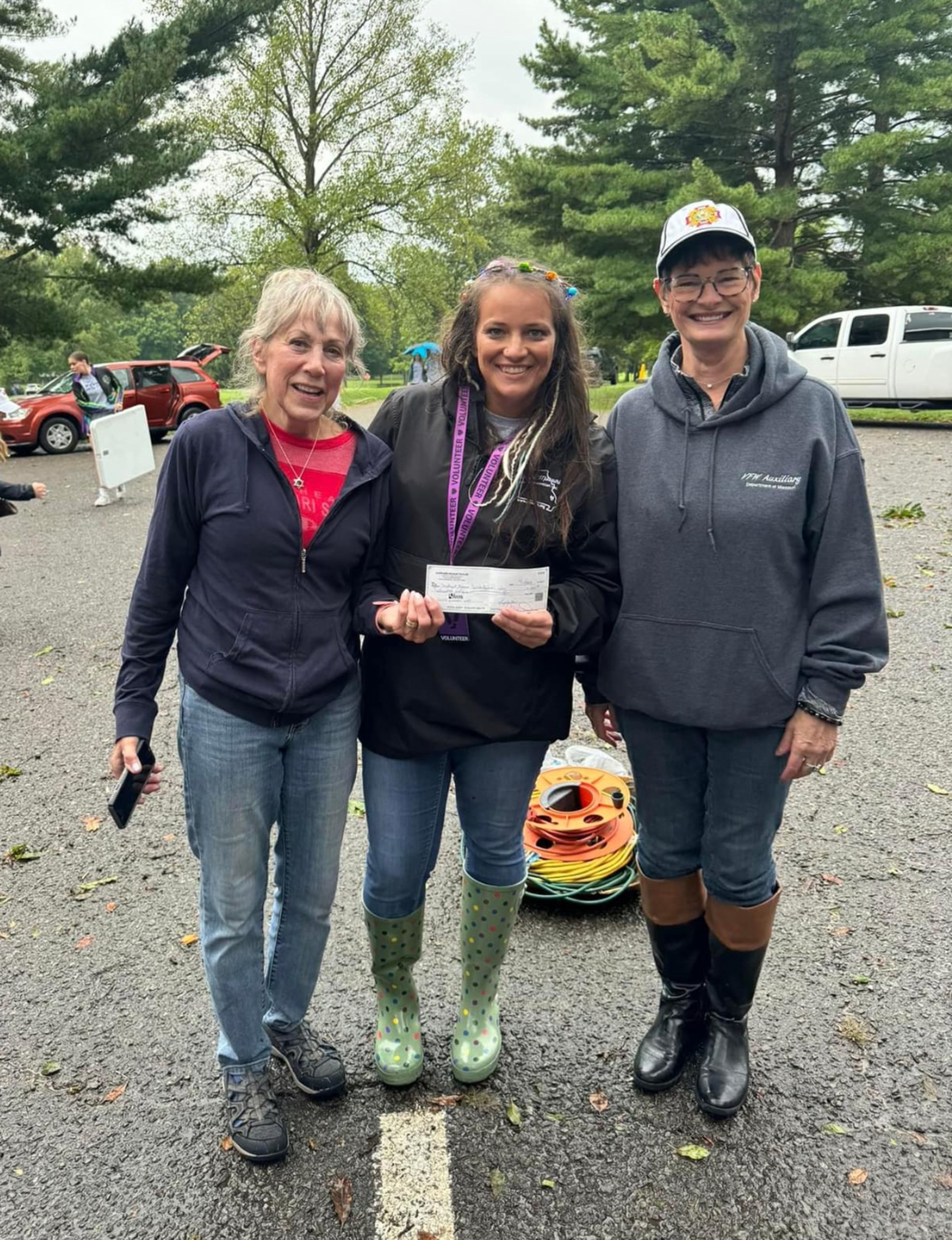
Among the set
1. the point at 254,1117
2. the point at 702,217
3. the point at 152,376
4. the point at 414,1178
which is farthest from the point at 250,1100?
the point at 152,376

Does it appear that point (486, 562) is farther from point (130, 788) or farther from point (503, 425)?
point (130, 788)

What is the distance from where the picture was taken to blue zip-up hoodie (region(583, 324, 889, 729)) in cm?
221

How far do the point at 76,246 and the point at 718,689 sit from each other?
852 inches

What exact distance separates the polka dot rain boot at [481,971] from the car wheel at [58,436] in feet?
62.0

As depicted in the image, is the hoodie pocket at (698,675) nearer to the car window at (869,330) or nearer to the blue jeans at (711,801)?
the blue jeans at (711,801)

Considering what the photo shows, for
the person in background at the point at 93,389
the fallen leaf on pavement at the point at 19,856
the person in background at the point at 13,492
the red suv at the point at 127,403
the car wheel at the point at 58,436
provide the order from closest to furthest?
the fallen leaf on pavement at the point at 19,856 → the person in background at the point at 13,492 → the person in background at the point at 93,389 → the red suv at the point at 127,403 → the car wheel at the point at 58,436

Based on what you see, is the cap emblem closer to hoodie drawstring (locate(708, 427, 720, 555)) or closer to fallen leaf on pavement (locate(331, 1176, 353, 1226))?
hoodie drawstring (locate(708, 427, 720, 555))

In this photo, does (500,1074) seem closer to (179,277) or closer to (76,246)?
(179,277)

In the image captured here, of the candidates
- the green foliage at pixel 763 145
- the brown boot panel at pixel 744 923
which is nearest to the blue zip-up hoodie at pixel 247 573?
the brown boot panel at pixel 744 923

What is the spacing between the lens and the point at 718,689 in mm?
2314

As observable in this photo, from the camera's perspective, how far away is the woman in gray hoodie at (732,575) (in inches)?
87.4

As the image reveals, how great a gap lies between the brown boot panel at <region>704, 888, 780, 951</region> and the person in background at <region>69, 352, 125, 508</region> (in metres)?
13.5

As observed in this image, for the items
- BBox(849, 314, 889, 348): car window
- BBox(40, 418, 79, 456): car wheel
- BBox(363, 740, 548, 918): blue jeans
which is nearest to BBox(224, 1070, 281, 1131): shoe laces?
BBox(363, 740, 548, 918): blue jeans

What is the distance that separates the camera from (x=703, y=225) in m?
2.25
